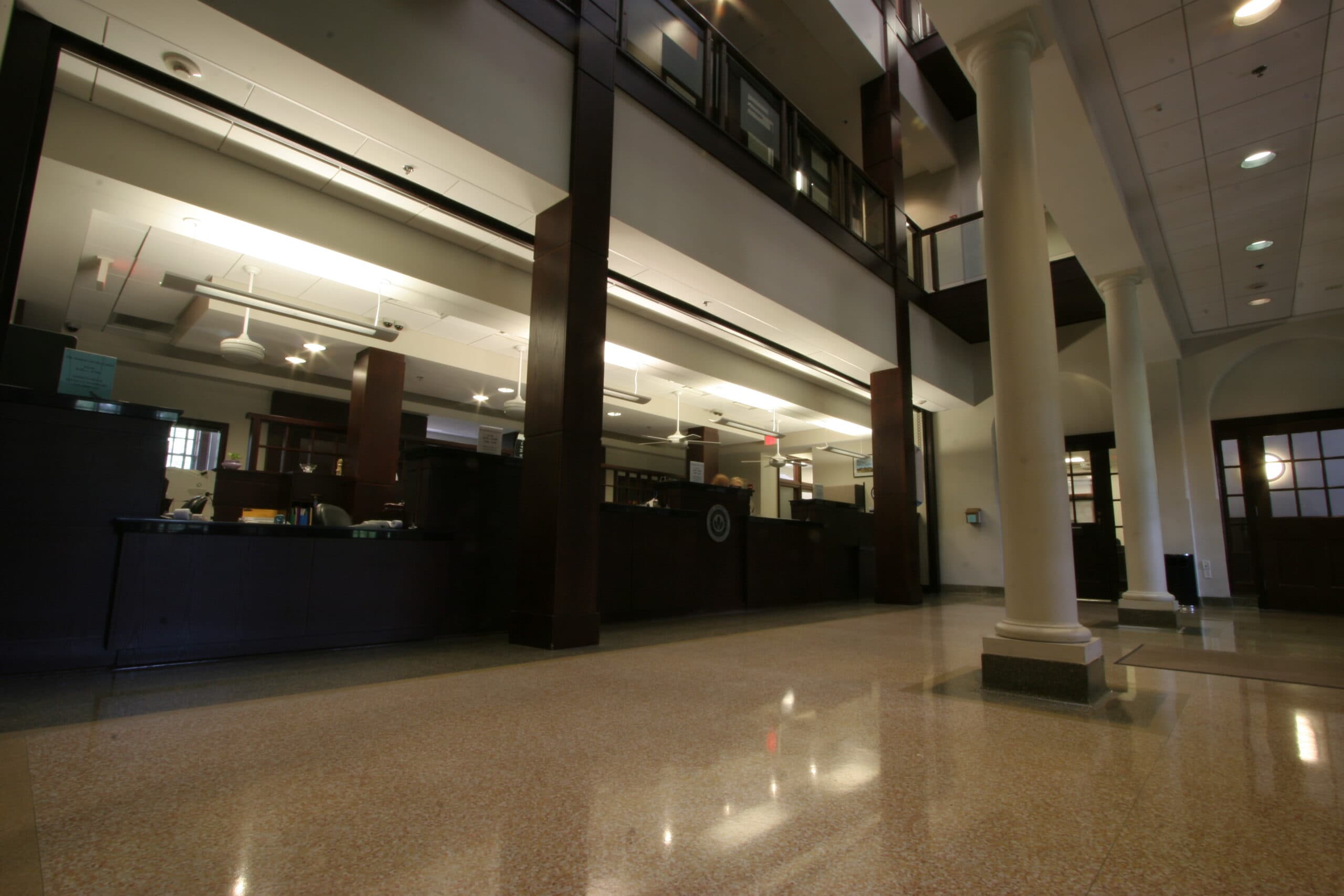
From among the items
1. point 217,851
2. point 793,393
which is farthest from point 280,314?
point 793,393

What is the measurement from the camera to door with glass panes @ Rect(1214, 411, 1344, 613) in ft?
27.9

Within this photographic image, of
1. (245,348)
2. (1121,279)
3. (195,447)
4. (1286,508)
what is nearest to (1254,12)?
(1121,279)

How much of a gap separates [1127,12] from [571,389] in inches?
167

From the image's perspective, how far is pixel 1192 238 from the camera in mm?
6367

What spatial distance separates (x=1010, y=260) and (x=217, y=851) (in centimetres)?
393

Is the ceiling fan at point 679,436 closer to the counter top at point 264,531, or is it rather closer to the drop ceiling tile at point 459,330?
the drop ceiling tile at point 459,330

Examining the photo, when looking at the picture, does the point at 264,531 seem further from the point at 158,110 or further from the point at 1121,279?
the point at 1121,279

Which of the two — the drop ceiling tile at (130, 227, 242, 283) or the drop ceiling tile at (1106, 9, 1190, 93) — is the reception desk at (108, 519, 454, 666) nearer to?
the drop ceiling tile at (130, 227, 242, 283)

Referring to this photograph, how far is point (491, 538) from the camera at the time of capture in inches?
196

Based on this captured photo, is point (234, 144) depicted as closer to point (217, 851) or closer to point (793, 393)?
point (217, 851)

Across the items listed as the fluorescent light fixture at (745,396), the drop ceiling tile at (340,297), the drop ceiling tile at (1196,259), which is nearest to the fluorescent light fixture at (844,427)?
the fluorescent light fixture at (745,396)

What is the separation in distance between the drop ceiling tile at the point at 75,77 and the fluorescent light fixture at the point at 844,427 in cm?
1075

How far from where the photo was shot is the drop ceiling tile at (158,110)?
3.99 meters

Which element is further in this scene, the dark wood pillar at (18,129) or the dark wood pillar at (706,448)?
the dark wood pillar at (706,448)
